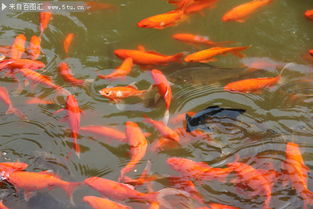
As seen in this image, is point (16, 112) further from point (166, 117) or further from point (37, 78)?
point (166, 117)

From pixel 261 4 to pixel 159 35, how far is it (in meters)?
1.16

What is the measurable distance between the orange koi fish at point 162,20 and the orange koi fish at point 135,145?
1179 mm

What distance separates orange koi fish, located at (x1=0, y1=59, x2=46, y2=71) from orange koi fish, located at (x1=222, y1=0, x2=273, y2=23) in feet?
6.49

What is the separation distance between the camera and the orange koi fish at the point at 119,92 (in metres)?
3.64

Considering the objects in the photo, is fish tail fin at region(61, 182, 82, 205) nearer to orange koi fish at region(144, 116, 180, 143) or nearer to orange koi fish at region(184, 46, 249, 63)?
orange koi fish at region(144, 116, 180, 143)

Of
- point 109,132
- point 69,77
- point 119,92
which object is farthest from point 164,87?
point 69,77

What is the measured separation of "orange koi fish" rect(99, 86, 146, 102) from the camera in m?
3.64

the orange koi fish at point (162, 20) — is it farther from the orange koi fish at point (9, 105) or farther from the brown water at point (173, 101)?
the orange koi fish at point (9, 105)

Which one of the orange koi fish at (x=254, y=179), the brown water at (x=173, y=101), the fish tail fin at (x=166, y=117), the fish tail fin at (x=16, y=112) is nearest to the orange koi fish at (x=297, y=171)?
the brown water at (x=173, y=101)

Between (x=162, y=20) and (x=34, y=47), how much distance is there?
1.32m

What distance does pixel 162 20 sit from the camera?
407 centimetres

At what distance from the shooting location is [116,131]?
11.4 ft

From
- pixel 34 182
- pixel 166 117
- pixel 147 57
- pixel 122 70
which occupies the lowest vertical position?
pixel 34 182

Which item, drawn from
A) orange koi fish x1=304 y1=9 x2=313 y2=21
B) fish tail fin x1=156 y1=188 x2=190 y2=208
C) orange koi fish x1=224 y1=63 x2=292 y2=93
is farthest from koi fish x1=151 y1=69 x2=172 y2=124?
orange koi fish x1=304 y1=9 x2=313 y2=21
